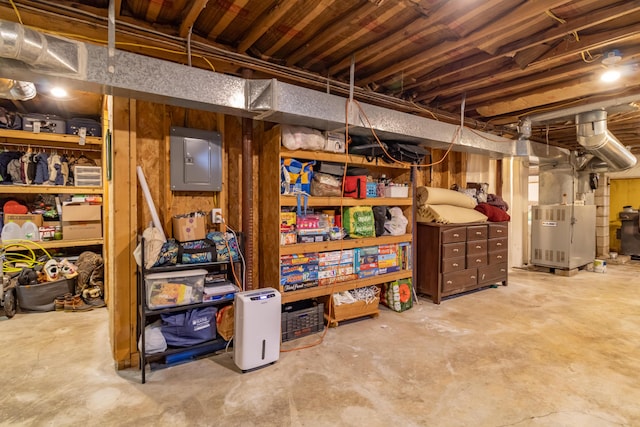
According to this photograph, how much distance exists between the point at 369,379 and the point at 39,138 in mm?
4779

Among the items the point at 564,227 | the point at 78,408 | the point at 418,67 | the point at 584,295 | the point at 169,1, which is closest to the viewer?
the point at 78,408

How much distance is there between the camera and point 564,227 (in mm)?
5844

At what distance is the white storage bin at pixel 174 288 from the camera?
8.07 feet

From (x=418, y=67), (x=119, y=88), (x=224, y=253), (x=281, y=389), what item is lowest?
(x=281, y=389)

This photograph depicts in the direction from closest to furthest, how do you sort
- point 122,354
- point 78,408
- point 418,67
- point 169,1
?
point 78,408 < point 169,1 < point 122,354 < point 418,67

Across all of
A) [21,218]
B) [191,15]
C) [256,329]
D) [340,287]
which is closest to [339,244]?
[340,287]

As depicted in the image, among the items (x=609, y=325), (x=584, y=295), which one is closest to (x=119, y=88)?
(x=609, y=325)

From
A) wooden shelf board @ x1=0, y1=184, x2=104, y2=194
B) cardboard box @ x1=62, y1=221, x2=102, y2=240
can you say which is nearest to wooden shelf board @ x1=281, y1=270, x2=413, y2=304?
cardboard box @ x1=62, y1=221, x2=102, y2=240

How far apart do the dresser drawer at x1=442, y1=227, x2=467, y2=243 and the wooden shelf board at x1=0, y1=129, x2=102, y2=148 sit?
479cm

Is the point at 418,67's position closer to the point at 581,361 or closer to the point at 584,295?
the point at 581,361

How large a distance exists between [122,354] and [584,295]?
18.5 ft

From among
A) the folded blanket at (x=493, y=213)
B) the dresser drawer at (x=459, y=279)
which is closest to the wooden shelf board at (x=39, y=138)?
the dresser drawer at (x=459, y=279)

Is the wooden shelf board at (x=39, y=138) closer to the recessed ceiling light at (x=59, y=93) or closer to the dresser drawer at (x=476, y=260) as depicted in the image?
the recessed ceiling light at (x=59, y=93)

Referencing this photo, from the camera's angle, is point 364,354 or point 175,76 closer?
point 175,76
